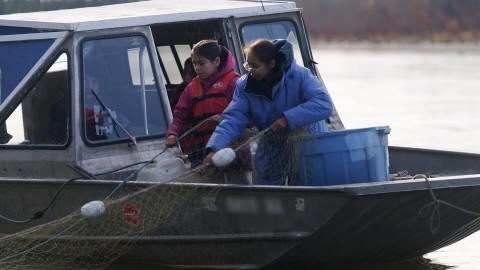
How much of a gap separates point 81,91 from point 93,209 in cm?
145

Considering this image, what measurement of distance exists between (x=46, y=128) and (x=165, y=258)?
1427 mm

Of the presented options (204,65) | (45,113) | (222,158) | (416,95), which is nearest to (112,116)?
(45,113)

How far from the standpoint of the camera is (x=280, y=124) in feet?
29.8

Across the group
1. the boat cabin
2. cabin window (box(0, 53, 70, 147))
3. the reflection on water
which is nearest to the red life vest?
the boat cabin

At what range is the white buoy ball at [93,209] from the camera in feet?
30.0

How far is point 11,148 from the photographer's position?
34.4 ft

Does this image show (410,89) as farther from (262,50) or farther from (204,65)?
(262,50)

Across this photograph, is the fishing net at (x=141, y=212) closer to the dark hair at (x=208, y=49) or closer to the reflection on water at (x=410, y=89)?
the dark hair at (x=208, y=49)

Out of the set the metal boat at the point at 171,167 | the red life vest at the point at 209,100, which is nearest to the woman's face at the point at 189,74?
the metal boat at the point at 171,167

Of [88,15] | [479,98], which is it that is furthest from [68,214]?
[479,98]

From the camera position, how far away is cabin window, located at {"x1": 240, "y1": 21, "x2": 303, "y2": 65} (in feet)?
36.3

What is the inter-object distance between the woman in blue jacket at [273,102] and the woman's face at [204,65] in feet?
1.58

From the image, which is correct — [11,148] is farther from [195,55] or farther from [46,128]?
[195,55]

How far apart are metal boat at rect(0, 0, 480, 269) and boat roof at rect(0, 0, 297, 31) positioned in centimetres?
1
